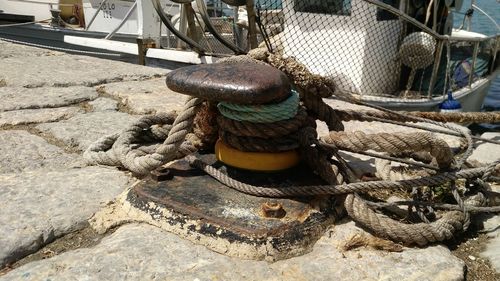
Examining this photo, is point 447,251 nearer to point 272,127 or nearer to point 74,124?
point 272,127

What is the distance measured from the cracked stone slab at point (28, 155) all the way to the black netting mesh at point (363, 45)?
404cm

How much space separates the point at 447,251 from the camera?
4.25 feet

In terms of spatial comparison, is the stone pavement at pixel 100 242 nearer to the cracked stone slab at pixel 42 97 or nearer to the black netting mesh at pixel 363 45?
the cracked stone slab at pixel 42 97

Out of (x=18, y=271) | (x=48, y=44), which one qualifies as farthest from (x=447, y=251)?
(x=48, y=44)

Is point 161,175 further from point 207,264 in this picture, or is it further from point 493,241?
point 493,241

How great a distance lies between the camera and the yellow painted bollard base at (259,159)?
4.86ft

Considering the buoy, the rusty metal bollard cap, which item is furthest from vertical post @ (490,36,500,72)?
the rusty metal bollard cap

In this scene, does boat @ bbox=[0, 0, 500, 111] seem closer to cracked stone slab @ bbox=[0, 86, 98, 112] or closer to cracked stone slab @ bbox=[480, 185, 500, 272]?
cracked stone slab @ bbox=[0, 86, 98, 112]

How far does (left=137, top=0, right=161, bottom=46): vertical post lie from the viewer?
7.63m

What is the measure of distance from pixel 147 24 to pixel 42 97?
537 cm

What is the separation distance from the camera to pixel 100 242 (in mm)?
1285

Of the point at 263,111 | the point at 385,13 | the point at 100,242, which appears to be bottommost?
the point at 100,242

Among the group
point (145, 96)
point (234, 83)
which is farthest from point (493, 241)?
point (145, 96)

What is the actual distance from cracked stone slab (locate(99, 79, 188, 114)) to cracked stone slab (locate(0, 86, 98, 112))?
0.16 metres
